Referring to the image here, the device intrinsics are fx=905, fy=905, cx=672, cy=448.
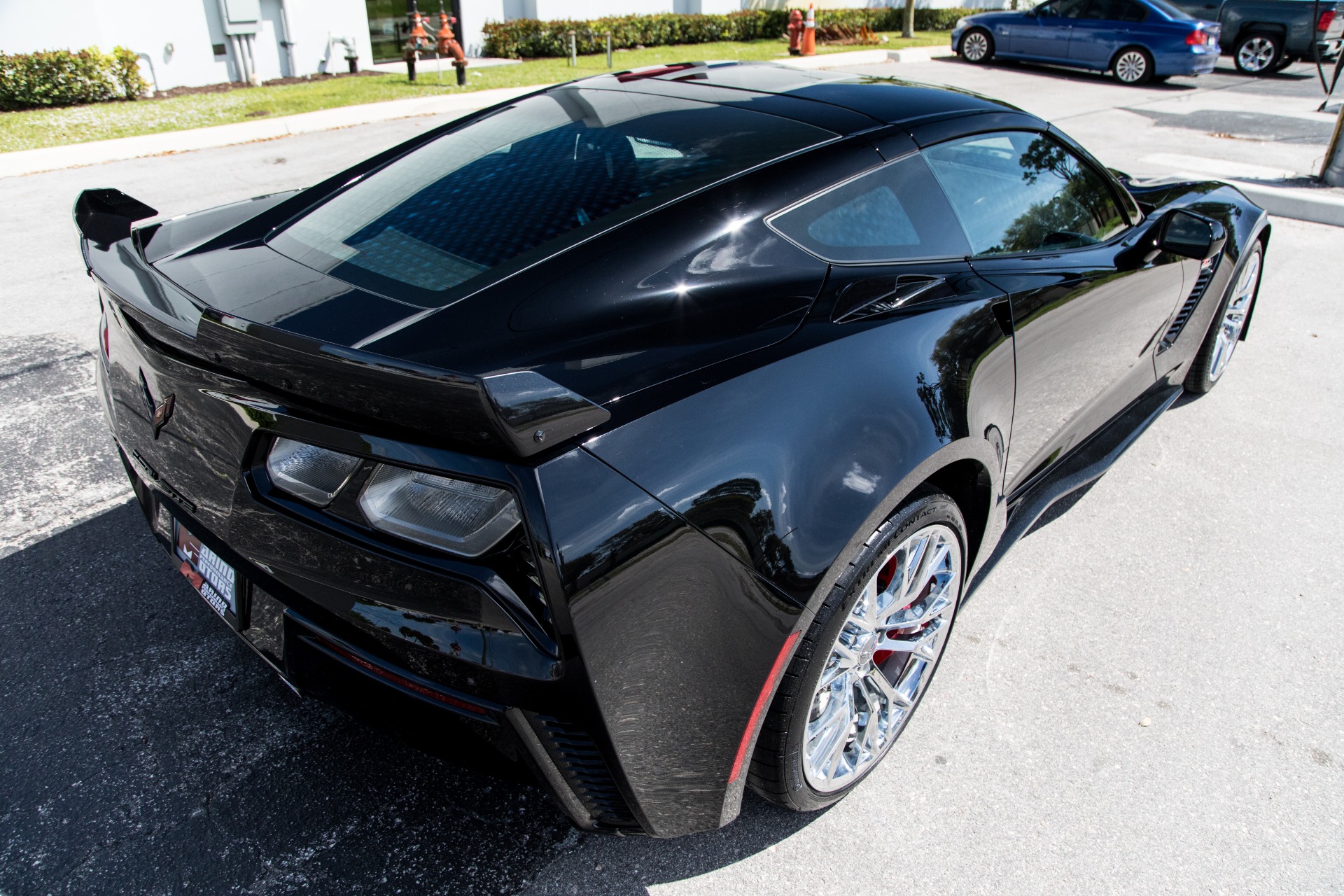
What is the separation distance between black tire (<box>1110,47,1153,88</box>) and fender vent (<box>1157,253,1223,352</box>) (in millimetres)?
14039

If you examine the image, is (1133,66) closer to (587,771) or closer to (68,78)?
(68,78)

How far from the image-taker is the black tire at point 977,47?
674 inches

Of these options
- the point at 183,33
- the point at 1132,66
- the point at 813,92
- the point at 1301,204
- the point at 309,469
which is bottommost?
the point at 1301,204

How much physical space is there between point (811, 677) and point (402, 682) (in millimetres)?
855

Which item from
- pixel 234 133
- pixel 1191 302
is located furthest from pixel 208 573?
pixel 234 133

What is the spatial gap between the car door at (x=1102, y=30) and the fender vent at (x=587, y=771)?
17534 mm

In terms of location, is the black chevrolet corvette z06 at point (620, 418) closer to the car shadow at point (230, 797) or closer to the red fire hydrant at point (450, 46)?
the car shadow at point (230, 797)

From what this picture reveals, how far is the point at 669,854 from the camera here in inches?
84.0

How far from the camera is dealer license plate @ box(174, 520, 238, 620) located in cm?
200

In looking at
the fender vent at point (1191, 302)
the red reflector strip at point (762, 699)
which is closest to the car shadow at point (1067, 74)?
the fender vent at point (1191, 302)

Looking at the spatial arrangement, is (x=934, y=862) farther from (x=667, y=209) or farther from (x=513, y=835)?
(x=667, y=209)

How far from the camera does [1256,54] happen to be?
57.2 feet

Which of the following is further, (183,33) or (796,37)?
(796,37)

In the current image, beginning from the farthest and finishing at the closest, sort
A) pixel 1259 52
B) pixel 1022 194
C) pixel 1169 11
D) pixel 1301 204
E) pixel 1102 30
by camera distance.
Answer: pixel 1259 52 → pixel 1102 30 → pixel 1169 11 → pixel 1301 204 → pixel 1022 194
